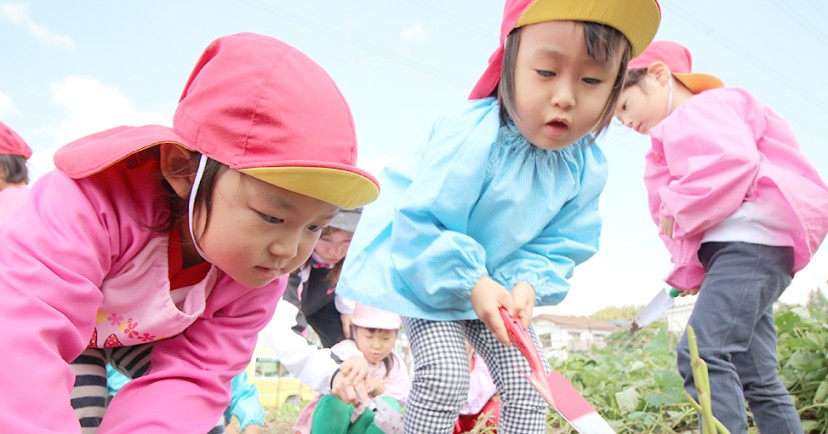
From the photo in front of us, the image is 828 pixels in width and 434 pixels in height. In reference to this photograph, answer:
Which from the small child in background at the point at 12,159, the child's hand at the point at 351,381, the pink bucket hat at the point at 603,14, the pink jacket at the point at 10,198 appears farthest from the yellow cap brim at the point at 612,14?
the small child in background at the point at 12,159

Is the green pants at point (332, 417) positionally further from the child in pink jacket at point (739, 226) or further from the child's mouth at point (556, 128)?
the child's mouth at point (556, 128)

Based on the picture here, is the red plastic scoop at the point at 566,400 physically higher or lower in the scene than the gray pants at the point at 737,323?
higher

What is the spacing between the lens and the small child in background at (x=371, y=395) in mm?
2283

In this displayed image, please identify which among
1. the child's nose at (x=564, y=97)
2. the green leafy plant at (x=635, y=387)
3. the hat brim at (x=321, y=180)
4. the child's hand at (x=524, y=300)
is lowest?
the green leafy plant at (x=635, y=387)

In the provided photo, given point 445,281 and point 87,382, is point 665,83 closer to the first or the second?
point 445,281

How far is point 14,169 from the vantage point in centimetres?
294

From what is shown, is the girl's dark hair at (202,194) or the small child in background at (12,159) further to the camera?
the small child in background at (12,159)

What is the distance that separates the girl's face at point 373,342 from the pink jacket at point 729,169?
1.16 metres

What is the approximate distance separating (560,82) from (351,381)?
1130 millimetres

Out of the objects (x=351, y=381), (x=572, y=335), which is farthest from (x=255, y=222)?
(x=572, y=335)

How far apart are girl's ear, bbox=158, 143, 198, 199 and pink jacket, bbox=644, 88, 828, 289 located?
1.27 metres

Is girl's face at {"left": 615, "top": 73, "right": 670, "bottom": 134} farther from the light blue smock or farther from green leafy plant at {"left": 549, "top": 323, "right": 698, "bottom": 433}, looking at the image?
green leafy plant at {"left": 549, "top": 323, "right": 698, "bottom": 433}

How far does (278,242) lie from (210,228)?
0.12 meters

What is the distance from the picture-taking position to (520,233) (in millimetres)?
1720
